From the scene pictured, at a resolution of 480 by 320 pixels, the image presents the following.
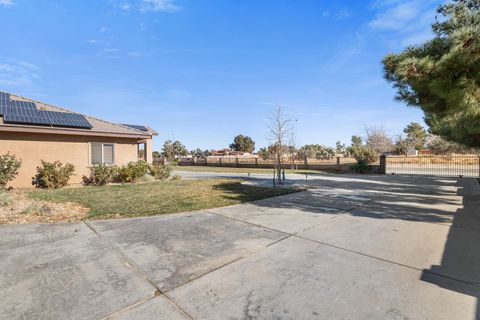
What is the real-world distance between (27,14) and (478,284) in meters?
14.8

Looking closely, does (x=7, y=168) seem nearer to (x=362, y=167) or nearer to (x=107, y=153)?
(x=107, y=153)

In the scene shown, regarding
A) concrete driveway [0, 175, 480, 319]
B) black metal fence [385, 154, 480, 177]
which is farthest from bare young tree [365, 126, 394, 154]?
concrete driveway [0, 175, 480, 319]

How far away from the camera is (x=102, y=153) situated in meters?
11.9

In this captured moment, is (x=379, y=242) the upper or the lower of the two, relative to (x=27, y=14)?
lower

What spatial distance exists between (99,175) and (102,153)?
125 cm

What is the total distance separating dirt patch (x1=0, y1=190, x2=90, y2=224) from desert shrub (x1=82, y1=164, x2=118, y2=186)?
424 cm

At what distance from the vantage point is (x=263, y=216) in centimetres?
574

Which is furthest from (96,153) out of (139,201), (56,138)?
(139,201)

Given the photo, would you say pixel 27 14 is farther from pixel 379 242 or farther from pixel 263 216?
pixel 379 242

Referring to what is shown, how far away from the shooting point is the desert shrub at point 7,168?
342 inches

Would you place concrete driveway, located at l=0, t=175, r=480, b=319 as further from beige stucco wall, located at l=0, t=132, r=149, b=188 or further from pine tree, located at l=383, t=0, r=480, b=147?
beige stucco wall, located at l=0, t=132, r=149, b=188

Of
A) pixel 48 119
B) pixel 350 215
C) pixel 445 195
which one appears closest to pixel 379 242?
A: pixel 350 215

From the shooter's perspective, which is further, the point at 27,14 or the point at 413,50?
the point at 27,14

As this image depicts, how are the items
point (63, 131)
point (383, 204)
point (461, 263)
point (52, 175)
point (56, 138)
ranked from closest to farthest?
point (461, 263) < point (383, 204) < point (52, 175) < point (63, 131) < point (56, 138)
